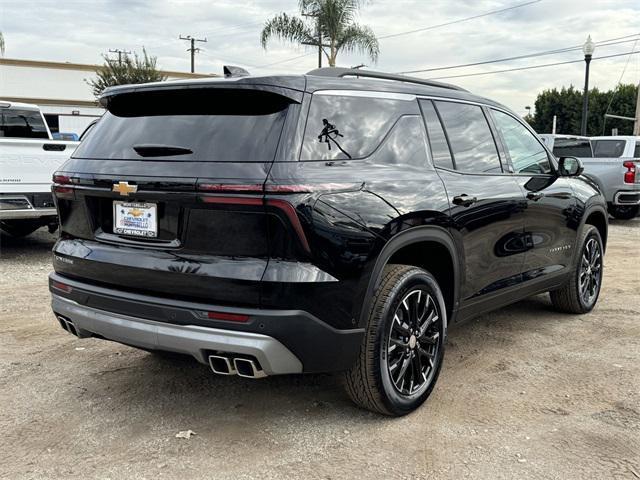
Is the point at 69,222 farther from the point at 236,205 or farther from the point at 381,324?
the point at 381,324

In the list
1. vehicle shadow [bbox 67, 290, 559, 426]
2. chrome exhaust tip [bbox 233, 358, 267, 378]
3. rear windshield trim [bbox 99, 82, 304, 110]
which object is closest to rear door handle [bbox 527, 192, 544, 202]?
vehicle shadow [bbox 67, 290, 559, 426]

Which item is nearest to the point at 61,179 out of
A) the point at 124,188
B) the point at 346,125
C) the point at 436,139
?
the point at 124,188

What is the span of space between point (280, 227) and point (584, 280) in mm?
3819

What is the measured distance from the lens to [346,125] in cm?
332

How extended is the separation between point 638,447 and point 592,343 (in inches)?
70.1

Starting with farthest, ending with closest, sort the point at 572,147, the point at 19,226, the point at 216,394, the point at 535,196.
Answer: the point at 572,147
the point at 19,226
the point at 535,196
the point at 216,394

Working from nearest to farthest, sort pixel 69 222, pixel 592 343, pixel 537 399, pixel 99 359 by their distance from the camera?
pixel 69 222, pixel 537 399, pixel 99 359, pixel 592 343

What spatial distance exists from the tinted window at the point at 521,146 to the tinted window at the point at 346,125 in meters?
1.34

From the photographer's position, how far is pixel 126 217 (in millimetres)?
3268

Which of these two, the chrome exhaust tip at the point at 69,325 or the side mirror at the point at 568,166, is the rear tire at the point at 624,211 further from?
the chrome exhaust tip at the point at 69,325

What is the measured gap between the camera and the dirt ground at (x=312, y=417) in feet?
9.94

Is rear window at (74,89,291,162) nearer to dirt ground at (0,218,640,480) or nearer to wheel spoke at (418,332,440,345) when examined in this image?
dirt ground at (0,218,640,480)

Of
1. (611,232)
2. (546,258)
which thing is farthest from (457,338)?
(611,232)

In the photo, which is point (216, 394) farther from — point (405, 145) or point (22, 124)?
point (22, 124)
